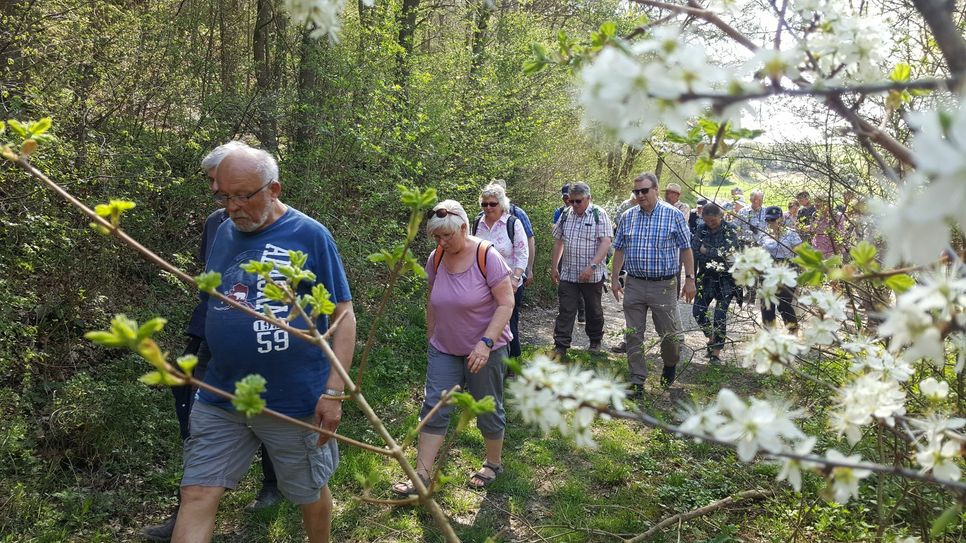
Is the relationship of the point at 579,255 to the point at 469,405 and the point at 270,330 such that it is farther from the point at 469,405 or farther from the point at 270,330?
the point at 469,405

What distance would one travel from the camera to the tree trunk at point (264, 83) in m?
6.72

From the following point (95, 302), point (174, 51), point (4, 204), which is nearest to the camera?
point (4, 204)

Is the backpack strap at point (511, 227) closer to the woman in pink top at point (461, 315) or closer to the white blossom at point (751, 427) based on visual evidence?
the woman in pink top at point (461, 315)

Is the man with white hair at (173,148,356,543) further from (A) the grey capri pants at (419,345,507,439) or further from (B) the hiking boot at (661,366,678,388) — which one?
(B) the hiking boot at (661,366,678,388)

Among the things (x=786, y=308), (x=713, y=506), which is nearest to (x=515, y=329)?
(x=786, y=308)

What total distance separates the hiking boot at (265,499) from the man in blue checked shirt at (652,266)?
3383 millimetres

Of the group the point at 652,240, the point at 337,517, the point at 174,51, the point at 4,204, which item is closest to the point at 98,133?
the point at 4,204

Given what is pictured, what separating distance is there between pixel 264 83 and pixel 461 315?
4.92 m

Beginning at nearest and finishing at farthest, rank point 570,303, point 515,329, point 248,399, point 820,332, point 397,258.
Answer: point 248,399
point 397,258
point 820,332
point 515,329
point 570,303

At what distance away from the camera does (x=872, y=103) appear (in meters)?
4.10

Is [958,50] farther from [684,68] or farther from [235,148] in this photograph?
[235,148]

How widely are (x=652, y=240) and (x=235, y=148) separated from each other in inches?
169

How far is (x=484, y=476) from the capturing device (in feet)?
15.4

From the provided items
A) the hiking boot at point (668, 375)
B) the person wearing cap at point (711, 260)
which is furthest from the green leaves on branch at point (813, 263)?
the person wearing cap at point (711, 260)
